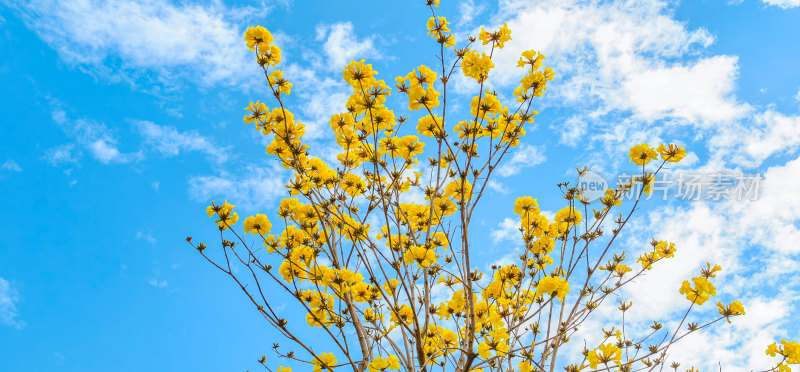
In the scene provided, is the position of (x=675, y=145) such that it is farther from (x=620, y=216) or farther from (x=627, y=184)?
(x=620, y=216)

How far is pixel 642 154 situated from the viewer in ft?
11.6

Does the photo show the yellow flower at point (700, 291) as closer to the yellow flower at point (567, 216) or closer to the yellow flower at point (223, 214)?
the yellow flower at point (567, 216)


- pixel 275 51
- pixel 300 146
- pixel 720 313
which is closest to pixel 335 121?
pixel 300 146

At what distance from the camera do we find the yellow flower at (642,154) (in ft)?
11.5

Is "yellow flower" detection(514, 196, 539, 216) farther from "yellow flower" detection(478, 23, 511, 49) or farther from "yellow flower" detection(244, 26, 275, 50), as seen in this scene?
"yellow flower" detection(244, 26, 275, 50)

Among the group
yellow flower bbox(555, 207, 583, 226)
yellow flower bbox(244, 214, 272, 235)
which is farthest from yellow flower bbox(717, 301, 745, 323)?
yellow flower bbox(244, 214, 272, 235)

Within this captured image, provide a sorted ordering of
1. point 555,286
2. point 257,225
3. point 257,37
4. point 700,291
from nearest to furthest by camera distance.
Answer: point 555,286 → point 257,37 → point 257,225 → point 700,291

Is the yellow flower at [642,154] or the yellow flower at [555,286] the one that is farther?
the yellow flower at [642,154]

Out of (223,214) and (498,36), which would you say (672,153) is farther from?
(223,214)

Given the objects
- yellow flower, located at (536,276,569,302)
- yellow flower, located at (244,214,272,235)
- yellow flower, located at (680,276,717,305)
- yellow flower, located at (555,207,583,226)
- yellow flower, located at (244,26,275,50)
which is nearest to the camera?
yellow flower, located at (536,276,569,302)

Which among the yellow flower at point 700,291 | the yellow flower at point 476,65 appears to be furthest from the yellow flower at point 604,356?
the yellow flower at point 476,65

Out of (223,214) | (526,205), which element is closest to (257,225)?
(223,214)

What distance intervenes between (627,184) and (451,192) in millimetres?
1504

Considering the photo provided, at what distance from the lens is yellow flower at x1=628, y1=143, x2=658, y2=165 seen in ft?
11.5
